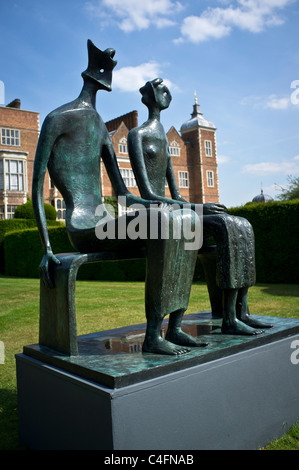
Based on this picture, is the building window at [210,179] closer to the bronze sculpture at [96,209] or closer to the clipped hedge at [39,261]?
the clipped hedge at [39,261]

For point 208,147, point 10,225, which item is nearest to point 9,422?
point 10,225

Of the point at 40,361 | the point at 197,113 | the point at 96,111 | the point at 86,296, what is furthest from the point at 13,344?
the point at 197,113

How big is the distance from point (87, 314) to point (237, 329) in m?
5.45

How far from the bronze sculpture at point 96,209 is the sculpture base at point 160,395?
22 centimetres

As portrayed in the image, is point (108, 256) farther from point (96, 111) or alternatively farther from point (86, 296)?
point (86, 296)

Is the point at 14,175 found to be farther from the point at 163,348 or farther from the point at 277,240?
the point at 163,348

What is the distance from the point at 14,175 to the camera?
3275 cm

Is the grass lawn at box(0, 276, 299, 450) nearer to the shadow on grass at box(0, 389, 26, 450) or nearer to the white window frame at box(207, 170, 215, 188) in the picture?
the shadow on grass at box(0, 389, 26, 450)

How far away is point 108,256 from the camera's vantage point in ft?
9.09

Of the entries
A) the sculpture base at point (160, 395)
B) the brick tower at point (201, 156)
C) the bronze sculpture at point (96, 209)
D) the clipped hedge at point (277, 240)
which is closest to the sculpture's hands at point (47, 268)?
the bronze sculpture at point (96, 209)

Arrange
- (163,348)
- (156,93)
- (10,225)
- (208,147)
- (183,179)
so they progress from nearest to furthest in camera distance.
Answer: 1. (163,348)
2. (156,93)
3. (10,225)
4. (183,179)
5. (208,147)

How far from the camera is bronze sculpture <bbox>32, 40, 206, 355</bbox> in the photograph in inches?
95.8

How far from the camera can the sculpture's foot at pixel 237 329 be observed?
9.30ft

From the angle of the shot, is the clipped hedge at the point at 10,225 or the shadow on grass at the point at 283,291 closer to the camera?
the shadow on grass at the point at 283,291
